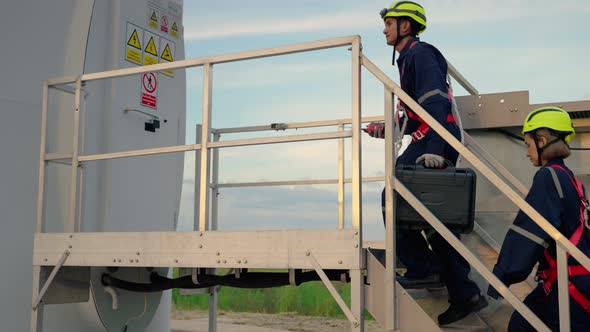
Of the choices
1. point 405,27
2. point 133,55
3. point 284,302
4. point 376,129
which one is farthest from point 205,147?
point 284,302

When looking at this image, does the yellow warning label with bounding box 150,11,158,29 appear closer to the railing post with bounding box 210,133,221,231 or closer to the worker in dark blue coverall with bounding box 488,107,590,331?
the railing post with bounding box 210,133,221,231

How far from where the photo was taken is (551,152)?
11.1 feet

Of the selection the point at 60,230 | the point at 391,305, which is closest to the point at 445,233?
the point at 391,305

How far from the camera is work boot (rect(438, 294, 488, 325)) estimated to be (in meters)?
3.59

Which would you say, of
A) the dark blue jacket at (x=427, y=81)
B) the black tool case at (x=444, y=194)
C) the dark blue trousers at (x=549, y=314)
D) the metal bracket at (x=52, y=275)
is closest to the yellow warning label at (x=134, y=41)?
the metal bracket at (x=52, y=275)

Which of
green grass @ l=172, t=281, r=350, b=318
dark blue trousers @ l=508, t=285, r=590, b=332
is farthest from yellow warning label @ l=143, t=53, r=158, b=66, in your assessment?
green grass @ l=172, t=281, r=350, b=318

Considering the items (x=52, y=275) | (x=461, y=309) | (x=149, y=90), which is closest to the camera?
(x=461, y=309)

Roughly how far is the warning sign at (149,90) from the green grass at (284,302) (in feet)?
26.0

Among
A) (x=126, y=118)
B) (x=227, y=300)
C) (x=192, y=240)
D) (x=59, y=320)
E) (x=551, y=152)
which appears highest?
(x=126, y=118)

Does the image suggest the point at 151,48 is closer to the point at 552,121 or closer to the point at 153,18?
the point at 153,18

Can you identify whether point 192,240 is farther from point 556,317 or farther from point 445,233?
point 556,317

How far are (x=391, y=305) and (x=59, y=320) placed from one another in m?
3.09

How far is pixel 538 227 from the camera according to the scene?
3154 mm

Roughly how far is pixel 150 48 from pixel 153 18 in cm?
28
